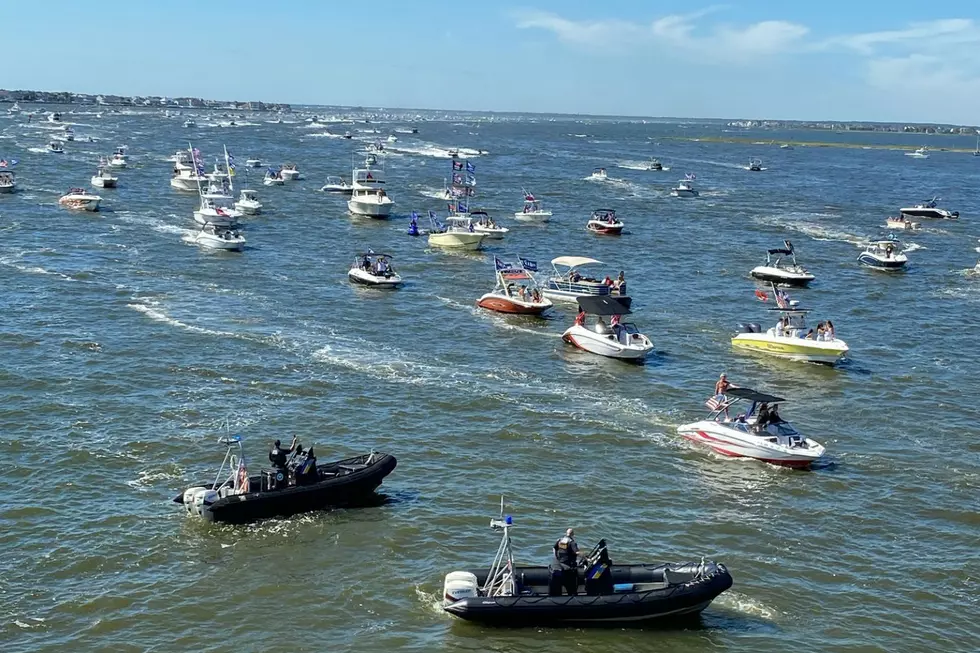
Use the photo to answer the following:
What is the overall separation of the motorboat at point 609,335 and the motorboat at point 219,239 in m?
33.5

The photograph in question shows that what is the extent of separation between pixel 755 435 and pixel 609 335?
14.1 meters

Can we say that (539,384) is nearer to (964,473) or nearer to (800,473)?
(800,473)

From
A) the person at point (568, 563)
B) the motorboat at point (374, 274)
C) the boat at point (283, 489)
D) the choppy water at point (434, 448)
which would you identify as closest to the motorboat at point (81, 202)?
the choppy water at point (434, 448)

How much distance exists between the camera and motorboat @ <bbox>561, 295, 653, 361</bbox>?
1849 inches

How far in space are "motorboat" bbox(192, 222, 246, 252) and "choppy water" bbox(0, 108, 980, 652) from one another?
4.64 ft

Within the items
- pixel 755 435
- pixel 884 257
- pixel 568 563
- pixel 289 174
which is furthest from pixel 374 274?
pixel 289 174

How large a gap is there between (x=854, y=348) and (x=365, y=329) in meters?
26.0

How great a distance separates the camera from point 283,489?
28.6 meters

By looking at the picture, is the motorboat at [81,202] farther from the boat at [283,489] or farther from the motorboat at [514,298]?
the boat at [283,489]

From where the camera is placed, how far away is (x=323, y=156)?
17025cm

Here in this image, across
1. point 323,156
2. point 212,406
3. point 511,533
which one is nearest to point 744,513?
point 511,533

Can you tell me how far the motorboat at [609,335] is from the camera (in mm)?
46969

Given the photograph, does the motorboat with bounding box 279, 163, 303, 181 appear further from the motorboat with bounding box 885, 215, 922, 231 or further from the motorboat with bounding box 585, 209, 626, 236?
the motorboat with bounding box 885, 215, 922, 231

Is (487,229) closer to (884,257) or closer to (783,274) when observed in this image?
(783,274)
